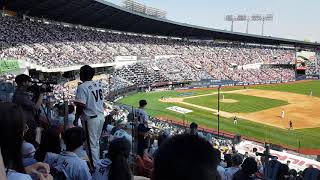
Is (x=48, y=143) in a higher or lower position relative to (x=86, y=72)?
lower

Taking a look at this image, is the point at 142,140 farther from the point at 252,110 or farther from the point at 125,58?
the point at 125,58

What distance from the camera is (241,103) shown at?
43.5 meters

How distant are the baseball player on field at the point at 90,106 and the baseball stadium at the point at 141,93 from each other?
17mm

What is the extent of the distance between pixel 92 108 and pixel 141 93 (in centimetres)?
4267

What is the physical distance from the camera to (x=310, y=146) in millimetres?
24500

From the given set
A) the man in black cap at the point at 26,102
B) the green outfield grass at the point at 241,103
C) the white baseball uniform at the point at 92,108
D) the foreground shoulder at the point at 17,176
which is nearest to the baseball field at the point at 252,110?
the green outfield grass at the point at 241,103

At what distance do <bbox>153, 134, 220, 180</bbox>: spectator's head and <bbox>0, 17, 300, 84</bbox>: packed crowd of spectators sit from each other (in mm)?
32646

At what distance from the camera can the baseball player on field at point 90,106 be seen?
677 centimetres

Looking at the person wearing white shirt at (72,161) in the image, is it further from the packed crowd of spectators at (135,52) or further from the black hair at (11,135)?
the packed crowd of spectators at (135,52)

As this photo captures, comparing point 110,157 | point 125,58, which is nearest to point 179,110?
point 125,58

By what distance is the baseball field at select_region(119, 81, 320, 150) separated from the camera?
25.9 metres

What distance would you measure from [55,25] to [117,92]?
1394 cm

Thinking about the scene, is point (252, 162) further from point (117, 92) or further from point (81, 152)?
point (117, 92)

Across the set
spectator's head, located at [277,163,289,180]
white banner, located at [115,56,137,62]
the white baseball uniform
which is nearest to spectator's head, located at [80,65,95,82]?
the white baseball uniform
